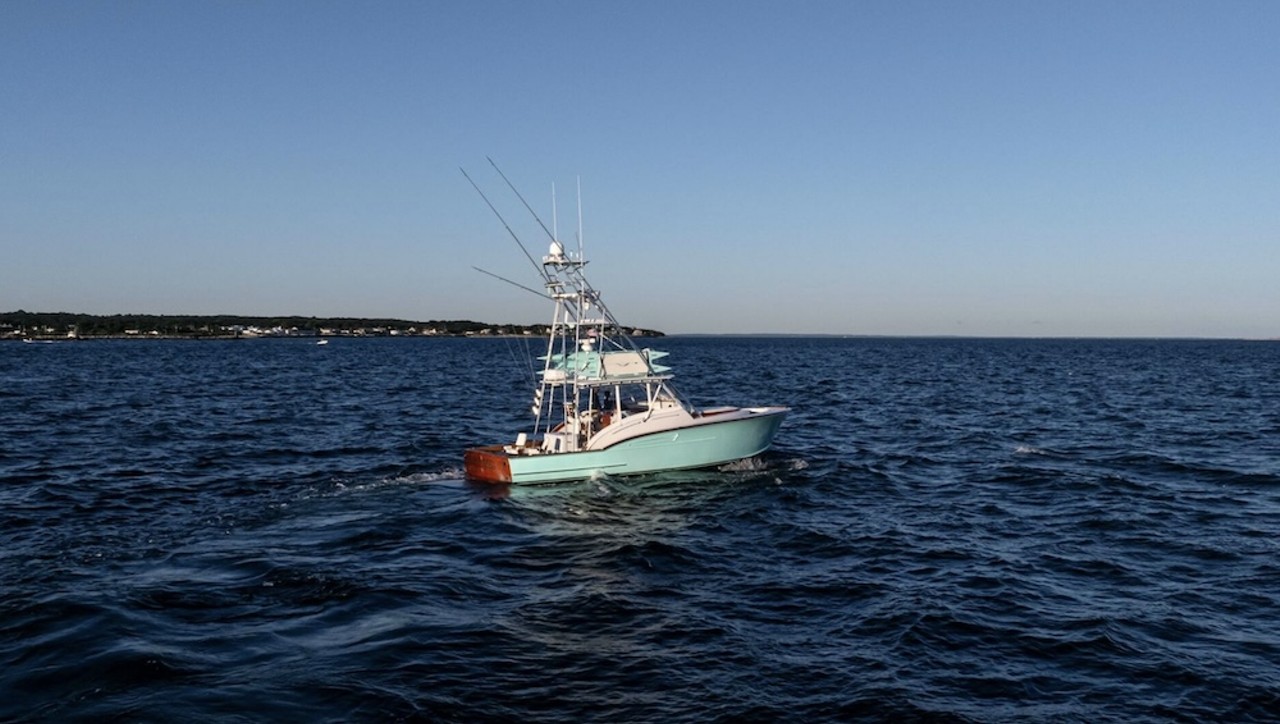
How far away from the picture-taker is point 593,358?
2323 centimetres

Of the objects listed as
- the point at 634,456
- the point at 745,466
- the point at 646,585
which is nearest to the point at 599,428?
the point at 634,456

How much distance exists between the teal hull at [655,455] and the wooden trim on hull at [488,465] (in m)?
0.22

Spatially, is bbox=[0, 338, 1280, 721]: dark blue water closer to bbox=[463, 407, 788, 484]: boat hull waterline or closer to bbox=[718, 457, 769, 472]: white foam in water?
bbox=[718, 457, 769, 472]: white foam in water

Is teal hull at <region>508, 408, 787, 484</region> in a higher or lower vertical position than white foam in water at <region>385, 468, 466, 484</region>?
higher

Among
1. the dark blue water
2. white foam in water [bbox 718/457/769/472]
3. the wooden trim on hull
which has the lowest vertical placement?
the dark blue water

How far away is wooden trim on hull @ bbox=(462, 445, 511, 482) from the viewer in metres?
22.7

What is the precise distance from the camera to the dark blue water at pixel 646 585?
1004 cm

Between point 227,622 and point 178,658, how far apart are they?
4.64 ft

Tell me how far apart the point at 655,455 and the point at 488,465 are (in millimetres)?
4522

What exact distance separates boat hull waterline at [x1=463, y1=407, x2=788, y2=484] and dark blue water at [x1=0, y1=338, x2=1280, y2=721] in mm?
569

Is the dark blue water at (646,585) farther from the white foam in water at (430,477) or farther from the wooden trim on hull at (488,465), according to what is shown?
the wooden trim on hull at (488,465)

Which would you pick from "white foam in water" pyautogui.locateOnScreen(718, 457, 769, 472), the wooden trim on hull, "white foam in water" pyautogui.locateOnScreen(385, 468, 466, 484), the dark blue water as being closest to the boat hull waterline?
the wooden trim on hull

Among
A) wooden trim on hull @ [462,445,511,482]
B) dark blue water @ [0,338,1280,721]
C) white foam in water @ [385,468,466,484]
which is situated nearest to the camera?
dark blue water @ [0,338,1280,721]

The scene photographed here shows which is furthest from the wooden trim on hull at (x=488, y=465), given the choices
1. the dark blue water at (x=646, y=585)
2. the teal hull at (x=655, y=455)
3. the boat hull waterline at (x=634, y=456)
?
the dark blue water at (x=646, y=585)
